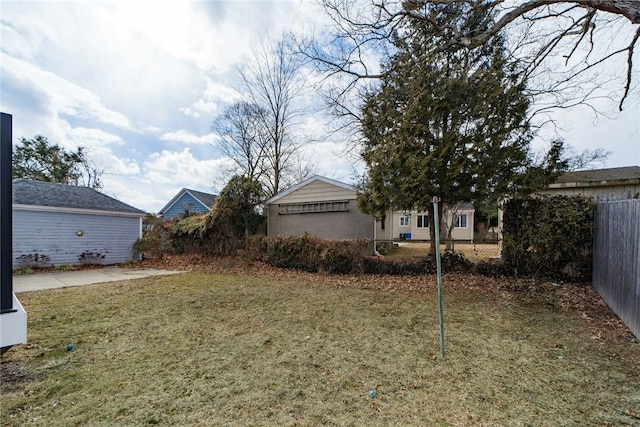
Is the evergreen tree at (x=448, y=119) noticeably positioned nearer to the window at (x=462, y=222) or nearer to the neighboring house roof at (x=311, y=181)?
the neighboring house roof at (x=311, y=181)

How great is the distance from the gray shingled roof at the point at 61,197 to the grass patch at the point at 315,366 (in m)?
7.53

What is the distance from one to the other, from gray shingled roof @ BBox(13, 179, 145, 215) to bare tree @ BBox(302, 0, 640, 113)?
453 inches

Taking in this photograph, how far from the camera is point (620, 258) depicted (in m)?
4.67

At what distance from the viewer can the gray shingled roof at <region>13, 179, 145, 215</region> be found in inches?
417

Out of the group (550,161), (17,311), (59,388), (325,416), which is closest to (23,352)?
(59,388)

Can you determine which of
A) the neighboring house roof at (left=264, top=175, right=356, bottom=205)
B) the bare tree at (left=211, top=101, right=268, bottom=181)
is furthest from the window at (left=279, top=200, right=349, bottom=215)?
the bare tree at (left=211, top=101, right=268, bottom=181)

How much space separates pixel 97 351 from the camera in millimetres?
3607

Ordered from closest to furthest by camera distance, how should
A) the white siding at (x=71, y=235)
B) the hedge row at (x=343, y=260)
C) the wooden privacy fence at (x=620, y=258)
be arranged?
1. the wooden privacy fence at (x=620, y=258)
2. the hedge row at (x=343, y=260)
3. the white siding at (x=71, y=235)

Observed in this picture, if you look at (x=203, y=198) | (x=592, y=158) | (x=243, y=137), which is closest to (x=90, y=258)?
(x=203, y=198)

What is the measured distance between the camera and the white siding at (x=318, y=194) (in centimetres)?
1256

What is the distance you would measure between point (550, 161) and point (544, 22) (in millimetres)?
3659

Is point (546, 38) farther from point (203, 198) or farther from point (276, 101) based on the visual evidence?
point (203, 198)

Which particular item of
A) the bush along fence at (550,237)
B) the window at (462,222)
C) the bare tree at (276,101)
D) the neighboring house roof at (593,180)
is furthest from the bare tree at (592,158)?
the bare tree at (276,101)

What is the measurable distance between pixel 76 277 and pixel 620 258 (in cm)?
1379
